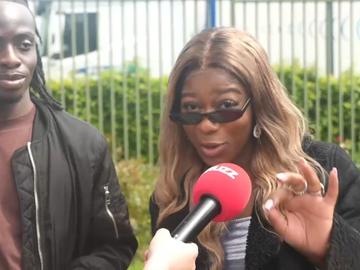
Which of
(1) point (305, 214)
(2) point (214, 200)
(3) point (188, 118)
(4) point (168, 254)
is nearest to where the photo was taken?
(4) point (168, 254)

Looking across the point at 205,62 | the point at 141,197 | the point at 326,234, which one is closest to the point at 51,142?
the point at 205,62

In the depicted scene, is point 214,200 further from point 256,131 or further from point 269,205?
point 256,131

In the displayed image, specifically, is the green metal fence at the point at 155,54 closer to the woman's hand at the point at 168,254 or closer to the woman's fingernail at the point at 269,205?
the woman's fingernail at the point at 269,205

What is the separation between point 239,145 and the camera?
2.67 metres

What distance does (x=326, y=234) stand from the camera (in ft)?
7.66

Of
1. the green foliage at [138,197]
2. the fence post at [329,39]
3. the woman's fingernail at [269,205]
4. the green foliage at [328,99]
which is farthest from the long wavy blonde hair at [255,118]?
the fence post at [329,39]

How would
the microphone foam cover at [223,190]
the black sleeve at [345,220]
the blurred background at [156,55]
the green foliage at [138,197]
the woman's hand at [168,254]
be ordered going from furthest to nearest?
the blurred background at [156,55]
the green foliage at [138,197]
the black sleeve at [345,220]
the microphone foam cover at [223,190]
the woman's hand at [168,254]

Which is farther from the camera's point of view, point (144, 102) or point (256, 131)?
point (144, 102)

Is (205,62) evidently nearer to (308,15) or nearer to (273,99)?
(273,99)

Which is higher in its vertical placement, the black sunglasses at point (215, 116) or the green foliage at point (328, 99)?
the black sunglasses at point (215, 116)

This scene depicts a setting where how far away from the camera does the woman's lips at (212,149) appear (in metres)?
2.64

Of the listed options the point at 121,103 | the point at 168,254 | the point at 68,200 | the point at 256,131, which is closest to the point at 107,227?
the point at 68,200

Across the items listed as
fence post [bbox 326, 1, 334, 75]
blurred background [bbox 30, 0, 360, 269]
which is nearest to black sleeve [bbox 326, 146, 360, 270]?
blurred background [bbox 30, 0, 360, 269]

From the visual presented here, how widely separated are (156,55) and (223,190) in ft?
19.9
